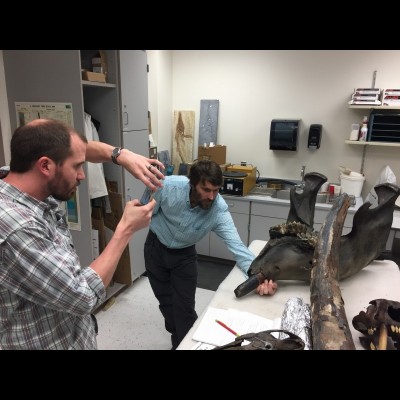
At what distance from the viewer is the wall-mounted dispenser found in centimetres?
371

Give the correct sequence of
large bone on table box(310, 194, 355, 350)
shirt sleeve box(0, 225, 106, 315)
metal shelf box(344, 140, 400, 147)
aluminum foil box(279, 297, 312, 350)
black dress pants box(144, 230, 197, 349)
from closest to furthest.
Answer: shirt sleeve box(0, 225, 106, 315), large bone on table box(310, 194, 355, 350), aluminum foil box(279, 297, 312, 350), black dress pants box(144, 230, 197, 349), metal shelf box(344, 140, 400, 147)

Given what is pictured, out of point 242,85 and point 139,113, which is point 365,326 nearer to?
point 139,113

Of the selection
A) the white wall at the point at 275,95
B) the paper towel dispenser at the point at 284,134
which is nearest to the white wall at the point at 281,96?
the white wall at the point at 275,95

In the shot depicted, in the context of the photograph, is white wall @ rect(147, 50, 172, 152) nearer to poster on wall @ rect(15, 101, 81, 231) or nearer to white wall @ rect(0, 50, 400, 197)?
white wall @ rect(0, 50, 400, 197)

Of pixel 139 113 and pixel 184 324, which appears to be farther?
pixel 139 113

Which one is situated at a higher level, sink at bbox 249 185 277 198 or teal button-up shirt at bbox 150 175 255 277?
teal button-up shirt at bbox 150 175 255 277

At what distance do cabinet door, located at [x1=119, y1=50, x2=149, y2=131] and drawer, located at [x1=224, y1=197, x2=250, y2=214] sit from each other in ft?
4.13

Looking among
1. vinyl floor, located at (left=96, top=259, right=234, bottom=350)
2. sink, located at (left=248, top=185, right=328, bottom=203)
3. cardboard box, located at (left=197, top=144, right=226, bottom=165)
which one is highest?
cardboard box, located at (left=197, top=144, right=226, bottom=165)

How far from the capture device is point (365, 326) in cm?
125

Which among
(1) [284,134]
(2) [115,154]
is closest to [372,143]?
(1) [284,134]

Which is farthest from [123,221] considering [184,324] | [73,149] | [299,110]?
[299,110]

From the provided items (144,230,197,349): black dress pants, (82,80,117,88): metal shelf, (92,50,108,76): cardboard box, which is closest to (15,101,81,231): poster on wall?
(82,80,117,88): metal shelf

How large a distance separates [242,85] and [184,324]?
2.92 metres
